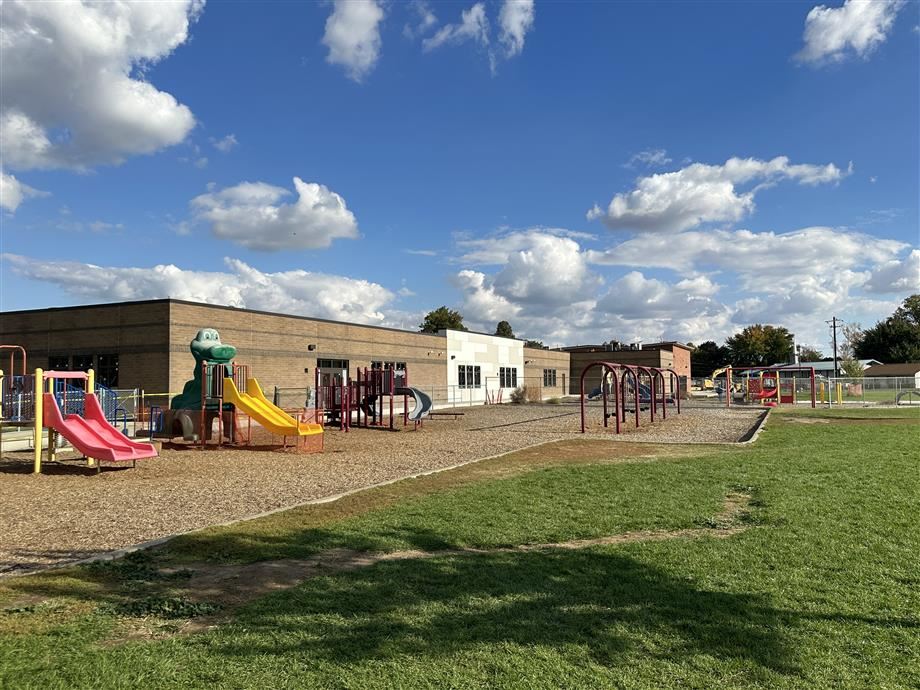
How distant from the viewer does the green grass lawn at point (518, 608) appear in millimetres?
3764

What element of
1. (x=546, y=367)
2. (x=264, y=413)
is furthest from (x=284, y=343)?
(x=546, y=367)

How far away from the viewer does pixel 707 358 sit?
104750 millimetres

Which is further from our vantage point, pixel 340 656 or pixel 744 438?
pixel 744 438

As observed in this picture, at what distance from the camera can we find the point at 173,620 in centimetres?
463

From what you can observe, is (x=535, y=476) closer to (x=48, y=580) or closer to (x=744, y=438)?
(x=48, y=580)

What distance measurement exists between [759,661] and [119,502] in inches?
357

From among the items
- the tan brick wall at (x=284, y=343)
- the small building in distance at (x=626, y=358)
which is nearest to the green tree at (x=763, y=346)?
the small building in distance at (x=626, y=358)

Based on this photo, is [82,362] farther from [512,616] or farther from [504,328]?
[504,328]

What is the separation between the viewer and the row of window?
25.7m

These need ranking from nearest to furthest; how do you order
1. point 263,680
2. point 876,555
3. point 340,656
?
point 263,680 → point 340,656 → point 876,555

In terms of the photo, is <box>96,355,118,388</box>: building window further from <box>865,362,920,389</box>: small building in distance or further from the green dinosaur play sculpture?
A: <box>865,362,920,389</box>: small building in distance

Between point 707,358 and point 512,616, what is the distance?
10822cm

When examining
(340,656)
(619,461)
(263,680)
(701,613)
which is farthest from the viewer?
(619,461)

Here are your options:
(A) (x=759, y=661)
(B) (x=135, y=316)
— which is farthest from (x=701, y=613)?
(B) (x=135, y=316)
